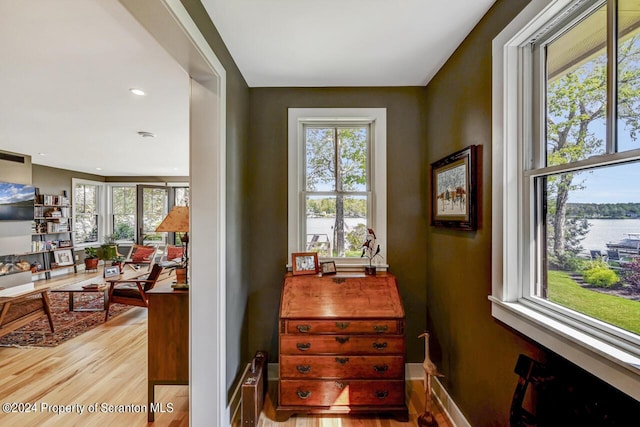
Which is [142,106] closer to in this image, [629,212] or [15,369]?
[15,369]

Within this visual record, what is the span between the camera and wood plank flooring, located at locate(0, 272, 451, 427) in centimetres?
206

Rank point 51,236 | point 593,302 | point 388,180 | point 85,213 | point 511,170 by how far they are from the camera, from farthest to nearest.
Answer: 1. point 85,213
2. point 51,236
3. point 388,180
4. point 511,170
5. point 593,302

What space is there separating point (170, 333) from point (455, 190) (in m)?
2.21

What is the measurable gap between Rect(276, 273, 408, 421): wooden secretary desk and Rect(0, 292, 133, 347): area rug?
9.74 ft

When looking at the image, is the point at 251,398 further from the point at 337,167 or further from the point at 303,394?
the point at 337,167

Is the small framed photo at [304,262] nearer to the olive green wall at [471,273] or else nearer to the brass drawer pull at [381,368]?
the brass drawer pull at [381,368]

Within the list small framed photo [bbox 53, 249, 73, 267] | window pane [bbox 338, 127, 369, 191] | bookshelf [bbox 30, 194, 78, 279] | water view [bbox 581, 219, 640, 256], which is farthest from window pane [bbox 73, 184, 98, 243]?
water view [bbox 581, 219, 640, 256]

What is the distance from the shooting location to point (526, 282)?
1.44m

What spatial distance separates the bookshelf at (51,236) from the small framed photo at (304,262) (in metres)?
6.80

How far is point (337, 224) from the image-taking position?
2670 millimetres

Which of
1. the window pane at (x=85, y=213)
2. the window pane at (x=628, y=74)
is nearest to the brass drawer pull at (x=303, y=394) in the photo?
the window pane at (x=628, y=74)

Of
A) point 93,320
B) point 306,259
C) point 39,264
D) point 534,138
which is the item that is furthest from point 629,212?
point 39,264

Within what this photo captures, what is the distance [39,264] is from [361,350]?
25.5ft

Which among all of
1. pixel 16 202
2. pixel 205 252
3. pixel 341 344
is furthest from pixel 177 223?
pixel 16 202
